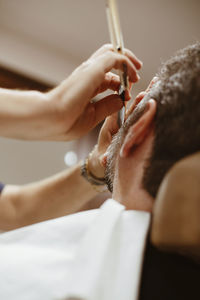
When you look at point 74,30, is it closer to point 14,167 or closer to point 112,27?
point 14,167

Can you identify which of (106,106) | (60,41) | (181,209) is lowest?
(181,209)

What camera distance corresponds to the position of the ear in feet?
2.12

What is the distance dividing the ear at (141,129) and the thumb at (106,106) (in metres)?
0.13

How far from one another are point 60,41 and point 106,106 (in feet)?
6.22

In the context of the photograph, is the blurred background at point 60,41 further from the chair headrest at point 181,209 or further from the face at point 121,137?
the chair headrest at point 181,209

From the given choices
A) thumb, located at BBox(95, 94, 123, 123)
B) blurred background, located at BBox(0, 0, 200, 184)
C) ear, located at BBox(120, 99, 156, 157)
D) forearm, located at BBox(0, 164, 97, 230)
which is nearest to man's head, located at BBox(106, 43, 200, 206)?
ear, located at BBox(120, 99, 156, 157)

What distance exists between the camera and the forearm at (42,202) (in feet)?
4.20

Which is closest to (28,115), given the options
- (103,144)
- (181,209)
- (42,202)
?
(181,209)

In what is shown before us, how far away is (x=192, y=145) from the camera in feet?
1.93

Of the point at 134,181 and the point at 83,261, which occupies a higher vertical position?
the point at 134,181

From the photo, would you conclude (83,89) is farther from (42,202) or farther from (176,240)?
(42,202)

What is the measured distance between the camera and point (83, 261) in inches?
21.8

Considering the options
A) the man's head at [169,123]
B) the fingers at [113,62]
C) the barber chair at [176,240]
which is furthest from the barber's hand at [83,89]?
the barber chair at [176,240]

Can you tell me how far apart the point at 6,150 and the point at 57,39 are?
3.42 ft
